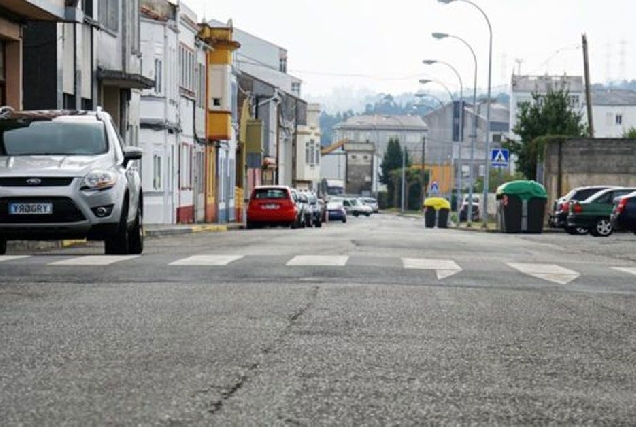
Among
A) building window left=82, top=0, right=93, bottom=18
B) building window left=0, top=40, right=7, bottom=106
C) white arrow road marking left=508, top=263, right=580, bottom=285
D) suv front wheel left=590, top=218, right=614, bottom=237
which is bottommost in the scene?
suv front wheel left=590, top=218, right=614, bottom=237

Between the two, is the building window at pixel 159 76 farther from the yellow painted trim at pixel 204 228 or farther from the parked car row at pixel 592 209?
the parked car row at pixel 592 209

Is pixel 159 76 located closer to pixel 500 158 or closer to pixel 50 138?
pixel 500 158

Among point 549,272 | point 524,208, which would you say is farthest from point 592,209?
point 549,272

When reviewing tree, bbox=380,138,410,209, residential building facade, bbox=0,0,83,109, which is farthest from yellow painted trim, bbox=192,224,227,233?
tree, bbox=380,138,410,209

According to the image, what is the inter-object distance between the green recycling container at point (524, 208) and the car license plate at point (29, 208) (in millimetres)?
35272

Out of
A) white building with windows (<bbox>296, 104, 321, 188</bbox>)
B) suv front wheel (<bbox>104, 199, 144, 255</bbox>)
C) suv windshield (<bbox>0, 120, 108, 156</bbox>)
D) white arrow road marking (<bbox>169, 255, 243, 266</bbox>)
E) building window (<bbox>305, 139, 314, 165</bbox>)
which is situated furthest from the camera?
building window (<bbox>305, 139, 314, 165</bbox>)

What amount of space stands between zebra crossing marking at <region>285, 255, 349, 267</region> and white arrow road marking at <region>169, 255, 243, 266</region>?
0.77m

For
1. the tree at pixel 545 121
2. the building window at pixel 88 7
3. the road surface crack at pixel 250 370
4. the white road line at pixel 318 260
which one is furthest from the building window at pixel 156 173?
the road surface crack at pixel 250 370

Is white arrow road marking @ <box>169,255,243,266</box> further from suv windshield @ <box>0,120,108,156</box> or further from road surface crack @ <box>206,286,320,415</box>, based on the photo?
road surface crack @ <box>206,286,320,415</box>

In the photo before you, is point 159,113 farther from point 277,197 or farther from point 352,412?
point 352,412

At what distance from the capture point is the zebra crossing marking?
16.9 metres

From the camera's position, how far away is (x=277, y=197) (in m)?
50.3

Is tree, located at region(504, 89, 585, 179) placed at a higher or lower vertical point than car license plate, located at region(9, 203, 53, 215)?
higher

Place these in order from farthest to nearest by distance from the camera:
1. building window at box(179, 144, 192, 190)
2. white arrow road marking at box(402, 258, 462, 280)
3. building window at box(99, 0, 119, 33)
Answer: building window at box(179, 144, 192, 190) → building window at box(99, 0, 119, 33) → white arrow road marking at box(402, 258, 462, 280)
